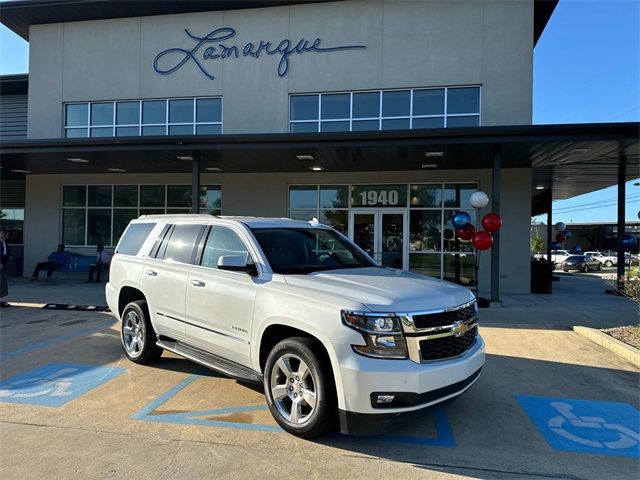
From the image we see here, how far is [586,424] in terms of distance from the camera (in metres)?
4.12

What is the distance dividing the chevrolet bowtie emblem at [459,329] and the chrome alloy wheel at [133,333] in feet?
12.8

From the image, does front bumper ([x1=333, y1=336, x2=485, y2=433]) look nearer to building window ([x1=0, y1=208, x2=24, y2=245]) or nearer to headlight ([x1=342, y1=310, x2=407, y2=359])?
headlight ([x1=342, y1=310, x2=407, y2=359])

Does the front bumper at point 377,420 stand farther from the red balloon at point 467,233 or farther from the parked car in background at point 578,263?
the parked car in background at point 578,263

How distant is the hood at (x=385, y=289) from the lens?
3453 millimetres

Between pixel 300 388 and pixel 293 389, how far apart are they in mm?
83

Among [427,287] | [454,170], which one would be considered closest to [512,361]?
[427,287]

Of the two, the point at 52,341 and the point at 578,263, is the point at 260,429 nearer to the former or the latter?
the point at 52,341

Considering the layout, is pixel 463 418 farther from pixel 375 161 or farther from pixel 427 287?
pixel 375 161

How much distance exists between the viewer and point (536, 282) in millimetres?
13898

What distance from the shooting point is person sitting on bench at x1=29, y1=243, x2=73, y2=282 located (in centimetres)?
1494

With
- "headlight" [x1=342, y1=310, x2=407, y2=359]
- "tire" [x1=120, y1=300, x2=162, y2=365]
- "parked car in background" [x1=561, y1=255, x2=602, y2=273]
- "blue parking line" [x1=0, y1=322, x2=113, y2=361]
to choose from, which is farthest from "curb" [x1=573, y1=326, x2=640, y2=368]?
"parked car in background" [x1=561, y1=255, x2=602, y2=273]

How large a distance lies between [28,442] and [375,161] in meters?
10.4

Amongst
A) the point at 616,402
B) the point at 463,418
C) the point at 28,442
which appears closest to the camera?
the point at 28,442

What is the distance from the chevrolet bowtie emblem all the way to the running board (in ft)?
5.88
